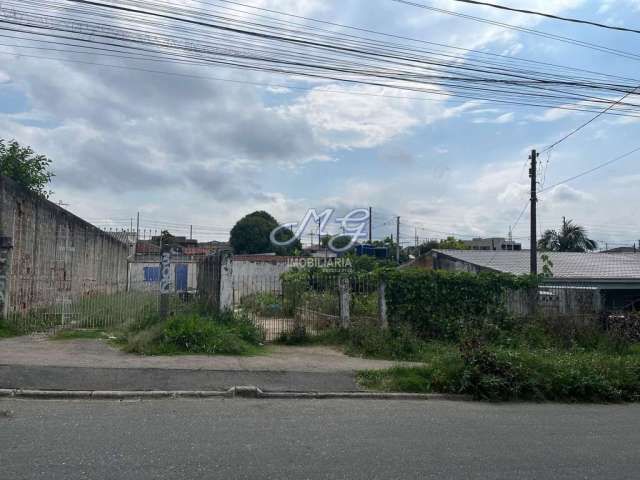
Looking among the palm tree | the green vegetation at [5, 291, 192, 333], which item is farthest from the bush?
the palm tree

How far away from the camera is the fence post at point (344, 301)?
41.1 feet

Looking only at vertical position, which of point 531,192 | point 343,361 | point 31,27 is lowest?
point 343,361

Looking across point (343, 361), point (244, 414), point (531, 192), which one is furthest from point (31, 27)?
point (531, 192)

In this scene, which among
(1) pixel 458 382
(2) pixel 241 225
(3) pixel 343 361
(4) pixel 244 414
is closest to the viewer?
(4) pixel 244 414

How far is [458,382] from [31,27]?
9307 mm

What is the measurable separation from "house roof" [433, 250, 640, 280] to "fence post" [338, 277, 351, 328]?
10797 millimetres

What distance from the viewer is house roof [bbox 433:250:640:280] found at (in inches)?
820

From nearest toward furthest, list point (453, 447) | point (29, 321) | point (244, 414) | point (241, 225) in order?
point (453, 447) → point (244, 414) → point (29, 321) → point (241, 225)

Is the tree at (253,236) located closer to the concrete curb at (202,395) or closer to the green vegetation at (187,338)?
the green vegetation at (187,338)

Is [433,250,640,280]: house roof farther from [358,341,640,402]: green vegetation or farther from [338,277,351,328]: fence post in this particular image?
[358,341,640,402]: green vegetation

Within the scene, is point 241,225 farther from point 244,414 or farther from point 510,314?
point 244,414

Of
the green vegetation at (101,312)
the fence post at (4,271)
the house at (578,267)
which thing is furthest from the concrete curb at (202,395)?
the house at (578,267)

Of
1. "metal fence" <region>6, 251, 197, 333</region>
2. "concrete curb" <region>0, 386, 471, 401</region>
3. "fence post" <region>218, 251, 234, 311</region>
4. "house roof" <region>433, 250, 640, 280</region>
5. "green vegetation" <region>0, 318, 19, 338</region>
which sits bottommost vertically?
"concrete curb" <region>0, 386, 471, 401</region>

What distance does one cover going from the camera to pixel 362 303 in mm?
13047
